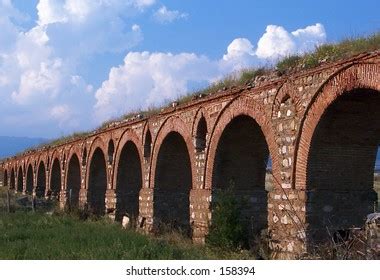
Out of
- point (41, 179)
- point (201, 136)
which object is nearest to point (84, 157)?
point (201, 136)

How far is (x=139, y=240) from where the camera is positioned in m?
9.81

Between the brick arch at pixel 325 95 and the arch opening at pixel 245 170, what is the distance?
258 centimetres

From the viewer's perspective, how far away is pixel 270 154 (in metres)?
9.59

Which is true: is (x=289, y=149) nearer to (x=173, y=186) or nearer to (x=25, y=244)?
(x=25, y=244)

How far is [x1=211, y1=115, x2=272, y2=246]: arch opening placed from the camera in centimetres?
1141

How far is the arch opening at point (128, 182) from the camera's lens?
58.0 ft

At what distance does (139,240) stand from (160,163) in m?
5.01

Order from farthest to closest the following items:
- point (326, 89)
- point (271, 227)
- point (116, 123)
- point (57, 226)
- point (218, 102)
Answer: point (116, 123), point (57, 226), point (218, 102), point (271, 227), point (326, 89)

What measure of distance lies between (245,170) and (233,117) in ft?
5.10

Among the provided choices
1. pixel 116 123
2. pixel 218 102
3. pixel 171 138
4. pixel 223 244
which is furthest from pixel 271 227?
pixel 116 123

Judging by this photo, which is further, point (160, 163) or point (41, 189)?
point (41, 189)

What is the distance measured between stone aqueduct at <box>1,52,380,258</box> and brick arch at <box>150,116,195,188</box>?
0.09 ft

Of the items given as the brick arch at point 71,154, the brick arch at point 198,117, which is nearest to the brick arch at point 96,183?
the brick arch at point 71,154

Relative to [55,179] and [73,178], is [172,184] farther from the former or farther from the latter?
[55,179]
